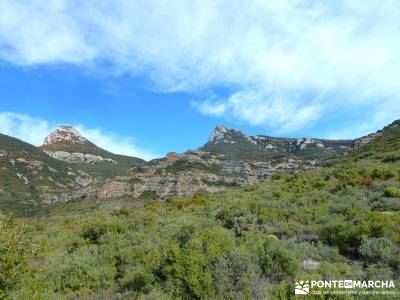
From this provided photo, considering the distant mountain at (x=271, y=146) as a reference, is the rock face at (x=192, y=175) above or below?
below

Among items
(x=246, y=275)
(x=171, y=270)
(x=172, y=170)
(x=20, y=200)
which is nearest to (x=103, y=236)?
(x=171, y=270)

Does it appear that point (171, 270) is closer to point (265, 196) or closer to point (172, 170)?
point (265, 196)

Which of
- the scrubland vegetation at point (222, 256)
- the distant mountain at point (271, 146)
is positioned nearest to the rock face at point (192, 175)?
the distant mountain at point (271, 146)

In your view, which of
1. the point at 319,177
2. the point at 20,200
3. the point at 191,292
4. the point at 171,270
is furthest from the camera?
the point at 20,200

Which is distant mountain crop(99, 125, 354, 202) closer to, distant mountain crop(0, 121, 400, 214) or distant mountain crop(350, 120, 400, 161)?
distant mountain crop(0, 121, 400, 214)

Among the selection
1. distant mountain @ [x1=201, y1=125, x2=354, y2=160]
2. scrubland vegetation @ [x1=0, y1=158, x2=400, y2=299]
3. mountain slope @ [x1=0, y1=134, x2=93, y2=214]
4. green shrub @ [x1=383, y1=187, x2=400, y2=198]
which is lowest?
scrubland vegetation @ [x1=0, y1=158, x2=400, y2=299]

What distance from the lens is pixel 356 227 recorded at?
10312 mm

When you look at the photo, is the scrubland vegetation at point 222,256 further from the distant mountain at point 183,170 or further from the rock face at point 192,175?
the rock face at point 192,175

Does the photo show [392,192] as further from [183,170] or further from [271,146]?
[271,146]

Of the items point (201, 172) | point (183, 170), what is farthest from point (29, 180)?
point (201, 172)

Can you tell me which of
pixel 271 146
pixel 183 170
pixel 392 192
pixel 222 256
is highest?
pixel 271 146

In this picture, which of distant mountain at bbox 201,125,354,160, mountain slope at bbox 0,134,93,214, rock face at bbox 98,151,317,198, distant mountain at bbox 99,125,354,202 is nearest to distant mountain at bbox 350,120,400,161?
distant mountain at bbox 99,125,354,202

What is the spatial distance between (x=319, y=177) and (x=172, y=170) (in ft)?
298

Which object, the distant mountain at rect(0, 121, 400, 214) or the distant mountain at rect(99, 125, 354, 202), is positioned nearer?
the distant mountain at rect(0, 121, 400, 214)
